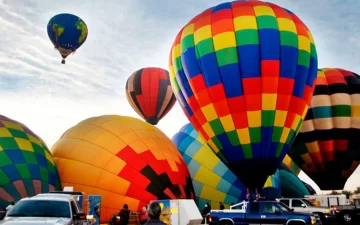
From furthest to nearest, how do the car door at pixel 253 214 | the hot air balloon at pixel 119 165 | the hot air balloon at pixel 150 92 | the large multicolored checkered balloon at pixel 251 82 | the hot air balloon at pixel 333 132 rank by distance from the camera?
the hot air balloon at pixel 150 92 → the hot air balloon at pixel 333 132 → the large multicolored checkered balloon at pixel 251 82 → the hot air balloon at pixel 119 165 → the car door at pixel 253 214

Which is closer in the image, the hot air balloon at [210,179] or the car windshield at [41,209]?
the car windshield at [41,209]

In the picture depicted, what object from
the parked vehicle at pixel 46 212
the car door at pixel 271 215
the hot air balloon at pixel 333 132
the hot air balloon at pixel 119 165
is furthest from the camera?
the hot air balloon at pixel 333 132

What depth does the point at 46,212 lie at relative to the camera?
7.03 m

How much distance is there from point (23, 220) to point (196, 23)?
1459 centimetres

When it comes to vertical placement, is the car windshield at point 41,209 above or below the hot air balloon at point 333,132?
below

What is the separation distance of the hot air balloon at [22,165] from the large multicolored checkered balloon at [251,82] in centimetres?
723

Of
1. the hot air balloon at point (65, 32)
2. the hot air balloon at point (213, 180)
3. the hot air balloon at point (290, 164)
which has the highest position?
the hot air balloon at point (65, 32)

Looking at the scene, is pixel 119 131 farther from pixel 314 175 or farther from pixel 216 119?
pixel 314 175

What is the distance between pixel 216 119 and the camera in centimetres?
1800

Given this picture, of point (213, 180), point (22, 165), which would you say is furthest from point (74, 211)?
point (213, 180)

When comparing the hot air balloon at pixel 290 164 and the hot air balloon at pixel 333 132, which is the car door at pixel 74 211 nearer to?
the hot air balloon at pixel 333 132

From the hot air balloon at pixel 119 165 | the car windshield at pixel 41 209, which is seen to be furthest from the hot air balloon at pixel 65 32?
the car windshield at pixel 41 209

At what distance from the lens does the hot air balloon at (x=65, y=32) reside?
29172mm

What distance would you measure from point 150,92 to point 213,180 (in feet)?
46.4
